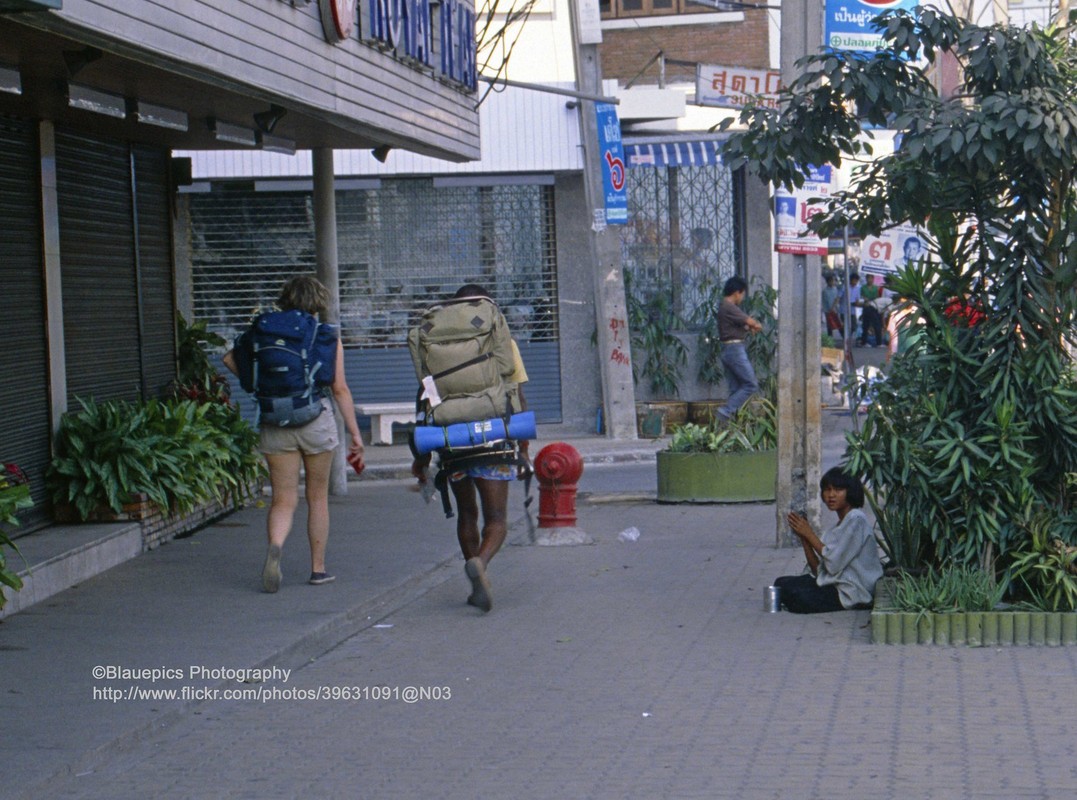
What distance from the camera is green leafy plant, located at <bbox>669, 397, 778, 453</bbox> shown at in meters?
12.5

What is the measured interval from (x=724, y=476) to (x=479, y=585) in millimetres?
4688

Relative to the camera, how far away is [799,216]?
10.3 metres

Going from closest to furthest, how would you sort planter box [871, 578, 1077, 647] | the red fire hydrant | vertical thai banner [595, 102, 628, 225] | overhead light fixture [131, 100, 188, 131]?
planter box [871, 578, 1077, 647]
overhead light fixture [131, 100, 188, 131]
the red fire hydrant
vertical thai banner [595, 102, 628, 225]

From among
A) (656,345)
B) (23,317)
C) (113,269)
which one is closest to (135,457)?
(23,317)

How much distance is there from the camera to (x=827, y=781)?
5.18 metres

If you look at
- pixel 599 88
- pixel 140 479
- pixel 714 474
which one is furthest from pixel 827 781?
pixel 599 88

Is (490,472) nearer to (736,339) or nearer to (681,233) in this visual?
(736,339)

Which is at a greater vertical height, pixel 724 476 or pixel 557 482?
pixel 557 482

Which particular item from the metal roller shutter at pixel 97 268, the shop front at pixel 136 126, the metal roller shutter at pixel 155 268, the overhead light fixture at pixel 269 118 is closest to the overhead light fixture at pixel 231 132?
the shop front at pixel 136 126

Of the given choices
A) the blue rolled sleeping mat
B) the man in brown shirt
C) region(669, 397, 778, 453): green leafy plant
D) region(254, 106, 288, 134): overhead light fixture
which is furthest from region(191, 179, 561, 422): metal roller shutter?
the blue rolled sleeping mat

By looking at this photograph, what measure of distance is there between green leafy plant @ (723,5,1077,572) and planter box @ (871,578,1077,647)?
39 cm

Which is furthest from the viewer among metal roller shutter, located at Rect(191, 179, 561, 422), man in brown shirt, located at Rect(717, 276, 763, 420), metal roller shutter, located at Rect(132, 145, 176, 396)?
metal roller shutter, located at Rect(191, 179, 561, 422)

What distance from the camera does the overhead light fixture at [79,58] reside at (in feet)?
24.2

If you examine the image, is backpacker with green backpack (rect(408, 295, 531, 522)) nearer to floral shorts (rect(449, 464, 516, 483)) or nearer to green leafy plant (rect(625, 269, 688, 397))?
floral shorts (rect(449, 464, 516, 483))
